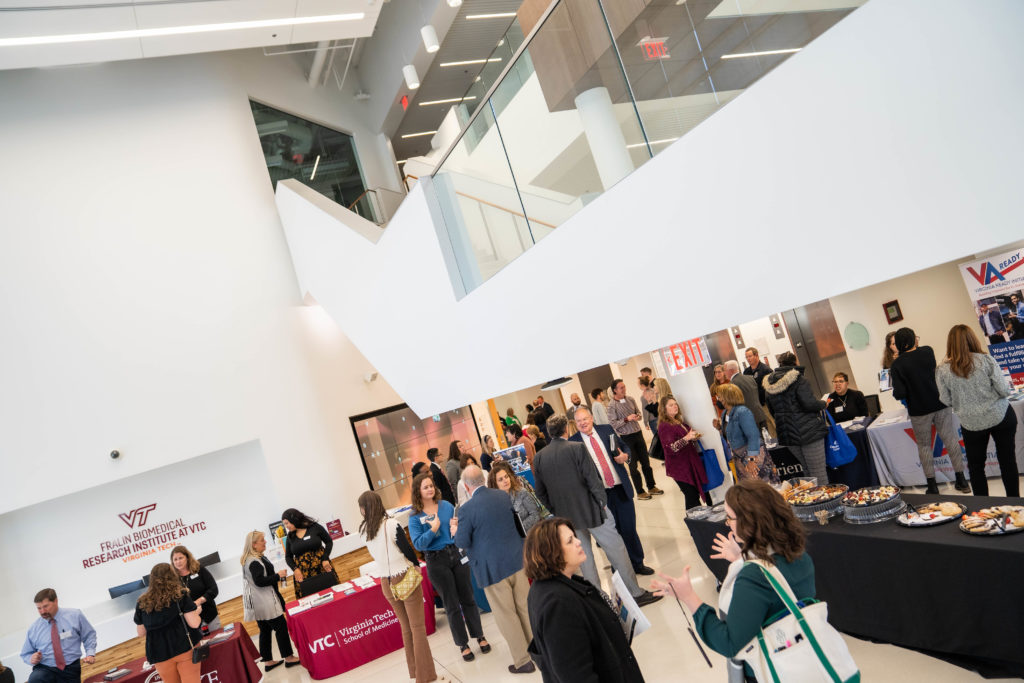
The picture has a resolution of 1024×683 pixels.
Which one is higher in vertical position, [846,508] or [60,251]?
[60,251]

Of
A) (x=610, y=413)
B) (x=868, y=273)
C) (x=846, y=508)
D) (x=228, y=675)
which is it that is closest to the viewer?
(x=868, y=273)

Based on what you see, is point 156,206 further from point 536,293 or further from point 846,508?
point 846,508

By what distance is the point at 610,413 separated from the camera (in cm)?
946

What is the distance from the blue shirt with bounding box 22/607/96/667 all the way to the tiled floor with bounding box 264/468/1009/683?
5.94 ft

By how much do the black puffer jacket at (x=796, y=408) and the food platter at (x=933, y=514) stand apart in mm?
2091

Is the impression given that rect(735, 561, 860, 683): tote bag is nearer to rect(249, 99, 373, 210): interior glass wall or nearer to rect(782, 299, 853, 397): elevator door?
rect(782, 299, 853, 397): elevator door

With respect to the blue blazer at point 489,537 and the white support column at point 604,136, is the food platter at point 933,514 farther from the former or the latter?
the blue blazer at point 489,537

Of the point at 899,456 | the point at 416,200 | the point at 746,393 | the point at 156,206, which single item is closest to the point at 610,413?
the point at 746,393

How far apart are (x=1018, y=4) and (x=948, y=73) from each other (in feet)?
0.93

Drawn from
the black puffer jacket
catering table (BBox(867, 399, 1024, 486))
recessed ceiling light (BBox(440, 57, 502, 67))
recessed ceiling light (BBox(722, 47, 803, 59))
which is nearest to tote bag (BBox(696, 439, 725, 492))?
the black puffer jacket

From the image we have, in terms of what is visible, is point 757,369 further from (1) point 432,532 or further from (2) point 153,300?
A: (2) point 153,300

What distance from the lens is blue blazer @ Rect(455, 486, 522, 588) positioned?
5137 mm

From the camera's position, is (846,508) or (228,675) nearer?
(846,508)

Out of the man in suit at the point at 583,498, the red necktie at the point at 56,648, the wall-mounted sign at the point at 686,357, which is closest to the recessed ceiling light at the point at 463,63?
the wall-mounted sign at the point at 686,357
